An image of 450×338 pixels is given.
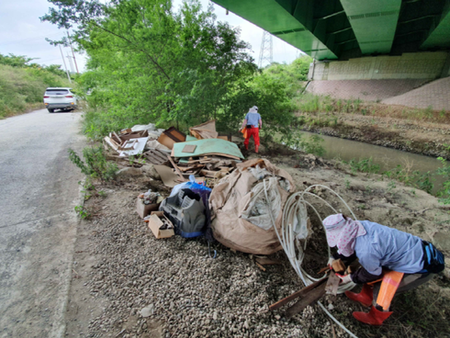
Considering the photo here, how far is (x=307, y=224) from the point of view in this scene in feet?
9.99

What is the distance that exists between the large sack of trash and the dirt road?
187cm

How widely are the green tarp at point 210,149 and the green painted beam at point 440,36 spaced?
11.2 metres

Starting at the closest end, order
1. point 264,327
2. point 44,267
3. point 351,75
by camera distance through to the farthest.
A: 1. point 264,327
2. point 44,267
3. point 351,75

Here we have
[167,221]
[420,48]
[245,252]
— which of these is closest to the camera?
[245,252]

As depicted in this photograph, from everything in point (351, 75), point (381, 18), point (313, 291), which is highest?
point (381, 18)

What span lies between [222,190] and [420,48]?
22.2 m

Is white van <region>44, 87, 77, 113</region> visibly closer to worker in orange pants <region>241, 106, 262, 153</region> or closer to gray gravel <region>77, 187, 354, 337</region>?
worker in orange pants <region>241, 106, 262, 153</region>

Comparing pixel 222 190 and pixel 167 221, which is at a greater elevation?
pixel 222 190

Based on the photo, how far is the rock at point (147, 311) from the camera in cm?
200

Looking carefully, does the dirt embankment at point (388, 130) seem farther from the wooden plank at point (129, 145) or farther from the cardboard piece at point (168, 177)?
the wooden plank at point (129, 145)

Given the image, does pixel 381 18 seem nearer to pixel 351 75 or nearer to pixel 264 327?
pixel 264 327

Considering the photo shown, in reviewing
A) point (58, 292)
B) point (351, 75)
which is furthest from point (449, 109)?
point (58, 292)

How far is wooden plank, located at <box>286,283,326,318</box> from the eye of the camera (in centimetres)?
212

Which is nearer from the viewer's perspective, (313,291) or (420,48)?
(313,291)
